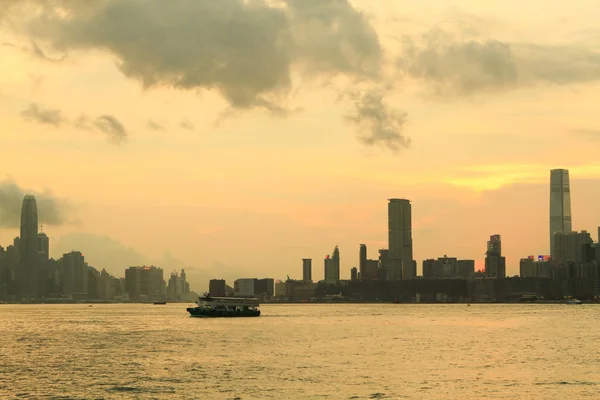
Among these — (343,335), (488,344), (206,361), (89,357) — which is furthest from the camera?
(343,335)

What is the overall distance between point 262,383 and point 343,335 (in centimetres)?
9490

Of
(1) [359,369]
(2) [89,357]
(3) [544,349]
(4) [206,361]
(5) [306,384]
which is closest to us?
(5) [306,384]

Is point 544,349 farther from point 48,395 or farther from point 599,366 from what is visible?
point 48,395

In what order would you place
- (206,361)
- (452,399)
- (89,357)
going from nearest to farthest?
(452,399), (206,361), (89,357)

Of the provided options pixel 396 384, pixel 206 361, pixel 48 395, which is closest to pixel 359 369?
pixel 396 384

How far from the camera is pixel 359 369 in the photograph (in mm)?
112188

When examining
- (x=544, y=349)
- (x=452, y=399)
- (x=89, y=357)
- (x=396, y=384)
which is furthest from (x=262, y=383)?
(x=544, y=349)

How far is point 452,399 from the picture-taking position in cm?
8438

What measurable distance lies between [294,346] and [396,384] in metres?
58.4

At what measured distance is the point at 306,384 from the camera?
3760 inches

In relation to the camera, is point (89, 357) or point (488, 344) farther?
point (488, 344)

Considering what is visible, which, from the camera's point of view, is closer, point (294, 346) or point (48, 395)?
point (48, 395)

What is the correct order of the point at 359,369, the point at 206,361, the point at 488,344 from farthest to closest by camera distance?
the point at 488,344 → the point at 206,361 → the point at 359,369

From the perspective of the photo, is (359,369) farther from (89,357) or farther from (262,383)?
(89,357)
